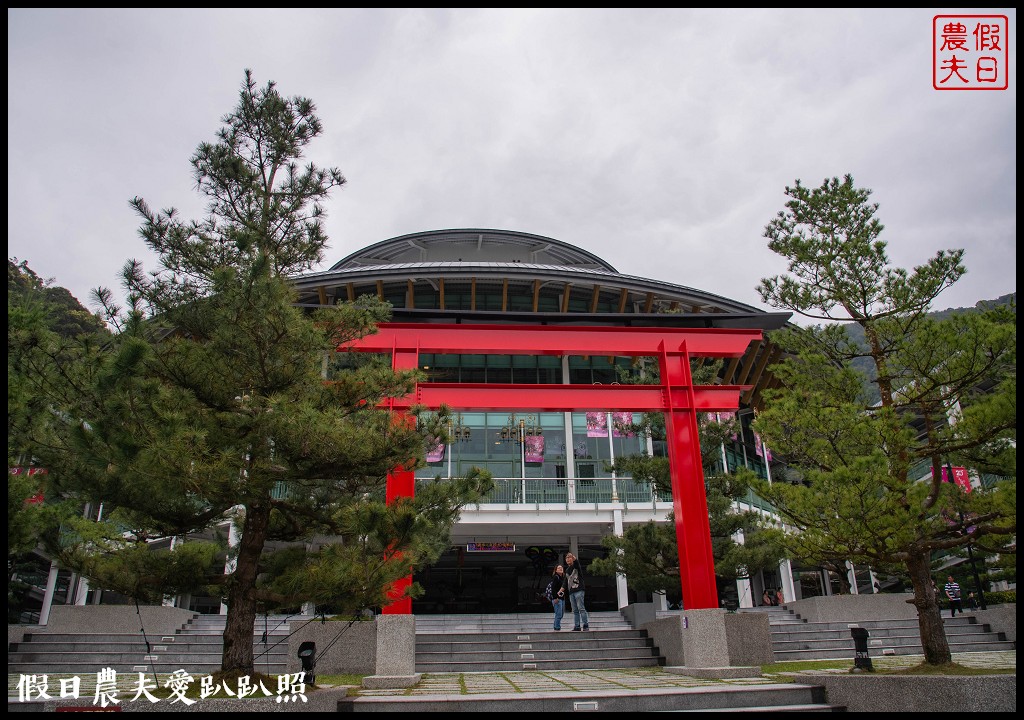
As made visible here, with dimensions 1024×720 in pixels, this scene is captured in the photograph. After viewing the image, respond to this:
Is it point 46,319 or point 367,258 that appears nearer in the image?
point 46,319

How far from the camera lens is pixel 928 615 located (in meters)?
6.69

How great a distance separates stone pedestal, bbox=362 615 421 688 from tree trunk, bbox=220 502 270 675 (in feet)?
7.15

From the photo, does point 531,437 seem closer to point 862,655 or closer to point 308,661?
point 862,655

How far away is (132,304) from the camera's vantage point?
5.83 metres

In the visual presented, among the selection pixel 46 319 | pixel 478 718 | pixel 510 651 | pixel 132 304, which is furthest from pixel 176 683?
pixel 510 651

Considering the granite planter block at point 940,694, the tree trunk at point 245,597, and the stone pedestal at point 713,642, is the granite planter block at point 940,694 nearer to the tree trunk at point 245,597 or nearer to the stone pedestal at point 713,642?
the stone pedestal at point 713,642

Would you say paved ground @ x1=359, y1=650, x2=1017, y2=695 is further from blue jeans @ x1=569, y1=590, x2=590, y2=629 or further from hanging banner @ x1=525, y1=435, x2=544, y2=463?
hanging banner @ x1=525, y1=435, x2=544, y2=463

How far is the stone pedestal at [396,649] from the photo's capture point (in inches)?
310

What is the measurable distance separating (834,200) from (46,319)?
9392mm

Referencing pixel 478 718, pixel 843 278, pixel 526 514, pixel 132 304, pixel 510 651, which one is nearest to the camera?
pixel 478 718

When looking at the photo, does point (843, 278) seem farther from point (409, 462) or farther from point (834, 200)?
point (409, 462)

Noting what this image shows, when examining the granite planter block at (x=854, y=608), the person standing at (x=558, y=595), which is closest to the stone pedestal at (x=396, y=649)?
the person standing at (x=558, y=595)

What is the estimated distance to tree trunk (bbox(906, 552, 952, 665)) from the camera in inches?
258

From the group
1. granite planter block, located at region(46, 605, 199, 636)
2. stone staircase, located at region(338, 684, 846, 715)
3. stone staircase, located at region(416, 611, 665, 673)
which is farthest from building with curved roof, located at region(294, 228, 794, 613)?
stone staircase, located at region(338, 684, 846, 715)
